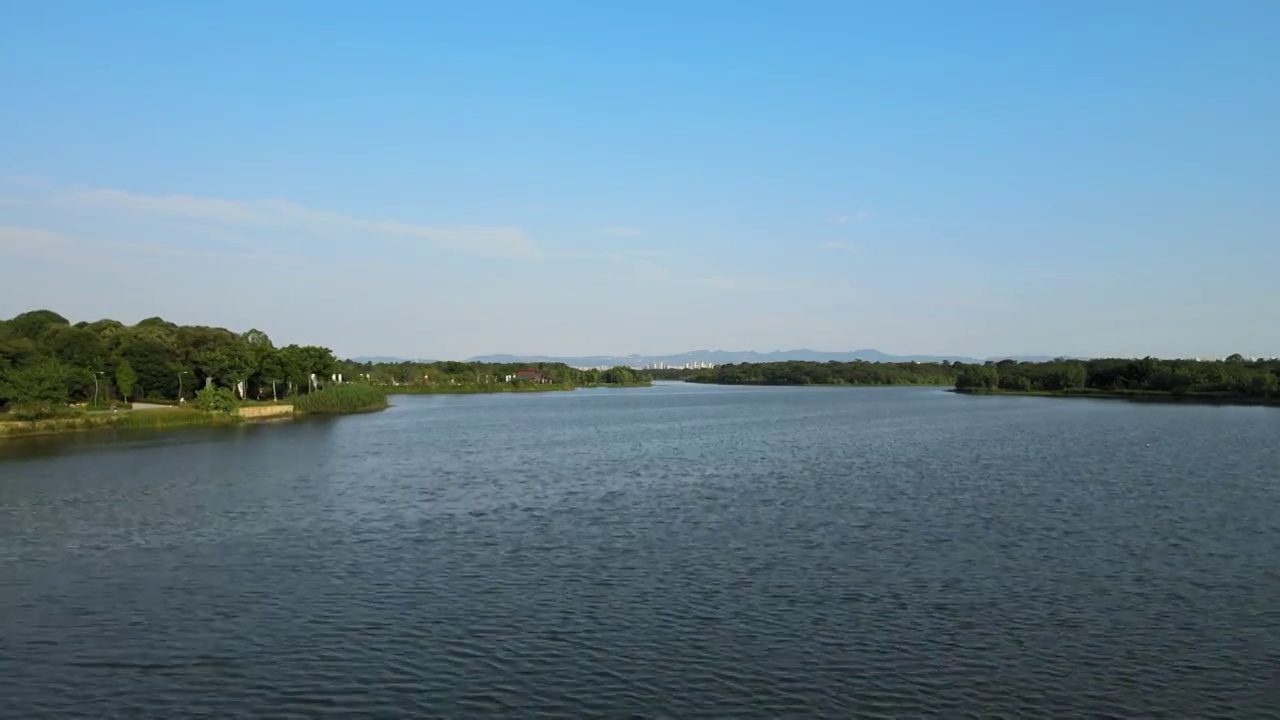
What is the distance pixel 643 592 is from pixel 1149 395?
339 feet

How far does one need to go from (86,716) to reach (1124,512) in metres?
20.3

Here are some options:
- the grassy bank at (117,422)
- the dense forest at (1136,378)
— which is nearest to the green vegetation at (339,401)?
the grassy bank at (117,422)

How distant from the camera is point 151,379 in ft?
215

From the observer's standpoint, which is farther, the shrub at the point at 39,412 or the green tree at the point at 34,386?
the shrub at the point at 39,412

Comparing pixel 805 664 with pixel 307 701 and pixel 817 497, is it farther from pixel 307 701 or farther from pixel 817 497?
pixel 817 497

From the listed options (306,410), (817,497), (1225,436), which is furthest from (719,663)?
(306,410)

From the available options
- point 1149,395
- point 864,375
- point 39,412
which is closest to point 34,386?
point 39,412

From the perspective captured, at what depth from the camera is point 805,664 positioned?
1077 centimetres

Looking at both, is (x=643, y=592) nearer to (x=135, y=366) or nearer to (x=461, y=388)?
(x=135, y=366)

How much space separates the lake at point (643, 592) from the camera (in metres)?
9.98

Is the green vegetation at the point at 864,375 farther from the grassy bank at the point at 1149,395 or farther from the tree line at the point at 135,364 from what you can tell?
the tree line at the point at 135,364

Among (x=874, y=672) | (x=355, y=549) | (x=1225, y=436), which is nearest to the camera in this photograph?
(x=874, y=672)

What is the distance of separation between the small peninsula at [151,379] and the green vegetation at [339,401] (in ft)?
0.25

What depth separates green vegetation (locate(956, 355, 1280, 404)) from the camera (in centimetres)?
9400
